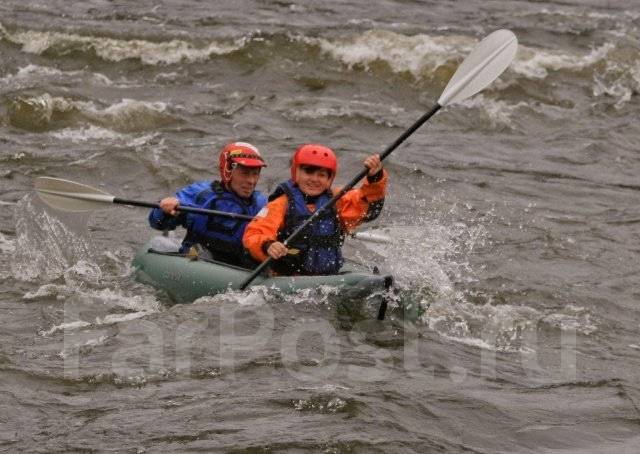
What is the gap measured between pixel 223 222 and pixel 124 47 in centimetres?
745

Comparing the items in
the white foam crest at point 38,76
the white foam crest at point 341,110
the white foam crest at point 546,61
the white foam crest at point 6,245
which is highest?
the white foam crest at point 546,61

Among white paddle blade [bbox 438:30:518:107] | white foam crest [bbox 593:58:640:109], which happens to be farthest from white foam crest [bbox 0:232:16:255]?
white foam crest [bbox 593:58:640:109]

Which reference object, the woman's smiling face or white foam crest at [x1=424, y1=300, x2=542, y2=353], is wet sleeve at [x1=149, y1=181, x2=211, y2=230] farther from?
white foam crest at [x1=424, y1=300, x2=542, y2=353]

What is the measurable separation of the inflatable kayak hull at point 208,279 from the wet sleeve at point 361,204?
0.52 m

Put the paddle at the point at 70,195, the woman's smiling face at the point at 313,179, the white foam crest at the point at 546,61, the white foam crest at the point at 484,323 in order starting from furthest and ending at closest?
the white foam crest at the point at 546,61, the paddle at the point at 70,195, the woman's smiling face at the point at 313,179, the white foam crest at the point at 484,323

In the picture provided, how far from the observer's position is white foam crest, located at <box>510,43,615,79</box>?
14.9 metres

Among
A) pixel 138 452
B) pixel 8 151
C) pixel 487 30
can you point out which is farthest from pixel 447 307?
pixel 487 30

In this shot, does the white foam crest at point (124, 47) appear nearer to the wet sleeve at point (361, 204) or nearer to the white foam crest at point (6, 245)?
the white foam crest at point (6, 245)

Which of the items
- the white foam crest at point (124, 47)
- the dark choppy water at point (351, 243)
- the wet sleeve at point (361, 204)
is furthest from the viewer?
the white foam crest at point (124, 47)

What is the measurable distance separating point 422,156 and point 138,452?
286 inches

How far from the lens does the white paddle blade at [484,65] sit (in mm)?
8344

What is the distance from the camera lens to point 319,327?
7.34 m

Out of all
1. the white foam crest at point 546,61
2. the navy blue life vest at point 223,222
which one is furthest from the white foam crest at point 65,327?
the white foam crest at point 546,61

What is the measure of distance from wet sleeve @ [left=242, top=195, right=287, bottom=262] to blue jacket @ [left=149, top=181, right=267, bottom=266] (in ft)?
1.69
